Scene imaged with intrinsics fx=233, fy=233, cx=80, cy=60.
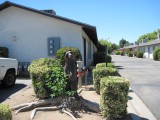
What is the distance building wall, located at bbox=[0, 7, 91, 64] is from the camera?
1477 centimetres

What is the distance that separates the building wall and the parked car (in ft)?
15.0

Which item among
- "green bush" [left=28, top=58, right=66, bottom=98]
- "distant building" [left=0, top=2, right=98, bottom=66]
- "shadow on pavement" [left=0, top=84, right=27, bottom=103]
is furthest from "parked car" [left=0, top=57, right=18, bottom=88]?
"distant building" [left=0, top=2, right=98, bottom=66]

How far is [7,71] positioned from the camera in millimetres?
10188

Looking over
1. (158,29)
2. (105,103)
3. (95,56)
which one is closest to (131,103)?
(105,103)

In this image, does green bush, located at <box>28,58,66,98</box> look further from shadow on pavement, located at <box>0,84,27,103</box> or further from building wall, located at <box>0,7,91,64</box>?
building wall, located at <box>0,7,91,64</box>

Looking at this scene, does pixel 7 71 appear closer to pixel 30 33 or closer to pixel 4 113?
pixel 30 33

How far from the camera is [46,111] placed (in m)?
6.66

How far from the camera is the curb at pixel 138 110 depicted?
6406 mm

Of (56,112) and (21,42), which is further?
(21,42)

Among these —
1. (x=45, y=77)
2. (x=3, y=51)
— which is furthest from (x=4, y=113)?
(x=3, y=51)

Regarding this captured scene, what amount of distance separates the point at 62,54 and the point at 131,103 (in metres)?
6.14

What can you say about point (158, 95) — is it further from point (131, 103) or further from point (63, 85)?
point (63, 85)

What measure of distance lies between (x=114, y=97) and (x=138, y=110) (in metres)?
1.56

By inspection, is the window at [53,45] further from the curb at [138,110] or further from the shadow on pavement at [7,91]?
the curb at [138,110]
